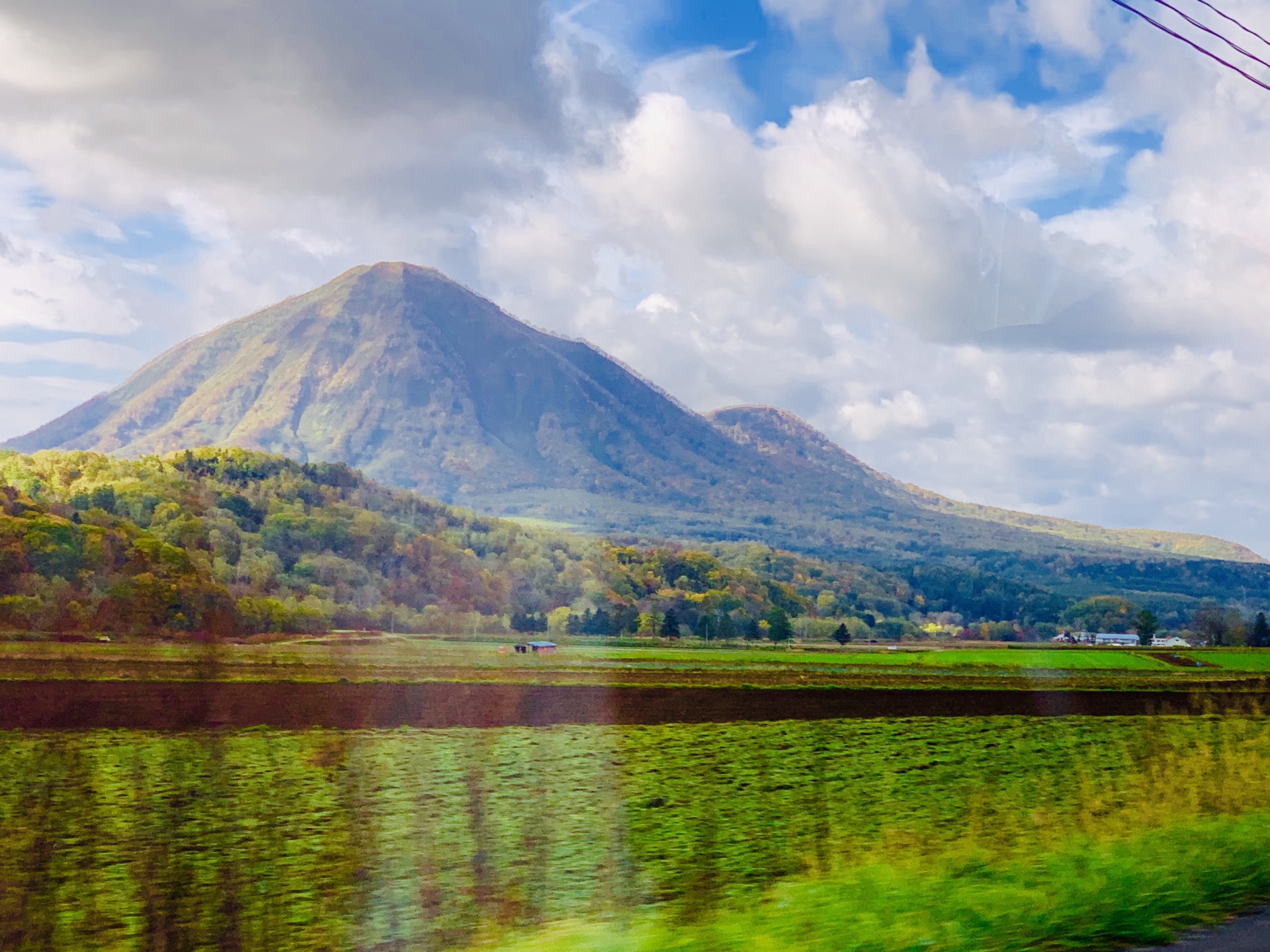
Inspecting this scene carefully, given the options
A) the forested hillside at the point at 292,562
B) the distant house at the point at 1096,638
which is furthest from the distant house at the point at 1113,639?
the forested hillside at the point at 292,562

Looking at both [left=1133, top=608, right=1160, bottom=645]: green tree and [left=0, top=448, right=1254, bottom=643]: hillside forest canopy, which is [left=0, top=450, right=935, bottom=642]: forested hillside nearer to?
[left=0, top=448, right=1254, bottom=643]: hillside forest canopy

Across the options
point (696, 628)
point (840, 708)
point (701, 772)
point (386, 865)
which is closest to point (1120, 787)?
point (701, 772)

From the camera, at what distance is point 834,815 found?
20750 mm

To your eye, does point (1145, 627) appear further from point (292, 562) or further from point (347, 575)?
point (292, 562)

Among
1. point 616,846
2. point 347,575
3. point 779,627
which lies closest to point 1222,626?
point 779,627

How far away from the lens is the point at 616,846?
17.5m

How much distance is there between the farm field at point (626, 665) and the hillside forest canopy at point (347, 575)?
5.61 m

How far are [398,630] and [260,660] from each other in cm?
3191

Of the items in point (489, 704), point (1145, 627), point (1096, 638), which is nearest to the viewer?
point (489, 704)

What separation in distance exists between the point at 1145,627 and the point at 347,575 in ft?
306

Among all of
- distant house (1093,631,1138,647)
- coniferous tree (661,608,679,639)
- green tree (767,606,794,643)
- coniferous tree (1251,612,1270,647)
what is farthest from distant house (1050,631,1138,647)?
coniferous tree (661,608,679,639)

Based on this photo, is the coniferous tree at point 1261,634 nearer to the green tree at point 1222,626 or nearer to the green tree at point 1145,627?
the green tree at point 1222,626

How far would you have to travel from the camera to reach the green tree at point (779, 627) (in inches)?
4956

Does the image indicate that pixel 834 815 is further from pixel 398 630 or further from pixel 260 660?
pixel 398 630
